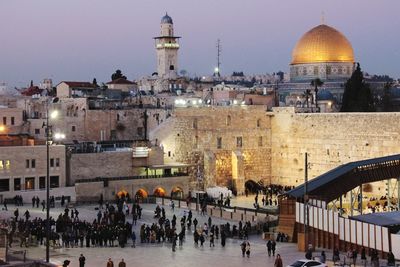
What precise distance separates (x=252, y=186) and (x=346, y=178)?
62.4ft

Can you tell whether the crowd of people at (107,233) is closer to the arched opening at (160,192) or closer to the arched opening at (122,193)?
Result: the arched opening at (122,193)

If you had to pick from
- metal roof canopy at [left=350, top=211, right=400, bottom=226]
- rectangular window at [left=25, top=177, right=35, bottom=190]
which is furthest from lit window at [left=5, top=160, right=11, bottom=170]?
metal roof canopy at [left=350, top=211, right=400, bottom=226]

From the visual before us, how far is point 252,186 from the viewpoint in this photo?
154ft

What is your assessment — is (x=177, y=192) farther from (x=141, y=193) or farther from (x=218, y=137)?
(x=218, y=137)

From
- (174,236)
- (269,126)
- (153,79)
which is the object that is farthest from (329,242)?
(153,79)

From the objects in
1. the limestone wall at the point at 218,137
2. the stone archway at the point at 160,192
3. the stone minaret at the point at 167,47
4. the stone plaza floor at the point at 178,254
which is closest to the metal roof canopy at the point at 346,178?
the stone plaza floor at the point at 178,254

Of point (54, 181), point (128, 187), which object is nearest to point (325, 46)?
point (128, 187)

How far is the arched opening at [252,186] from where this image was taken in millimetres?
46594

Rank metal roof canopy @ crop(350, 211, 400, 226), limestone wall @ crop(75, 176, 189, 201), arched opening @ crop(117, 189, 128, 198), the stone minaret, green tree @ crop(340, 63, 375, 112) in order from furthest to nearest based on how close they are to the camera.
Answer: the stone minaret, green tree @ crop(340, 63, 375, 112), arched opening @ crop(117, 189, 128, 198), limestone wall @ crop(75, 176, 189, 201), metal roof canopy @ crop(350, 211, 400, 226)

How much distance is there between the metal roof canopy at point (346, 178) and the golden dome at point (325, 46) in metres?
34.6

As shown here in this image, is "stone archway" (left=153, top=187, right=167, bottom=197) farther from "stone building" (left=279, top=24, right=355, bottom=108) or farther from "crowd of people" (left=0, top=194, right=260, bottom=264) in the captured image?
"stone building" (left=279, top=24, right=355, bottom=108)

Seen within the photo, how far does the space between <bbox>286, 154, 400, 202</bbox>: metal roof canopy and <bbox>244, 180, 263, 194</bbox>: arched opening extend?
56.6ft

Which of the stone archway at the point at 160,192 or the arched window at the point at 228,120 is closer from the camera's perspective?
the stone archway at the point at 160,192

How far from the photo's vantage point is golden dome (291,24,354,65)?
63594mm
